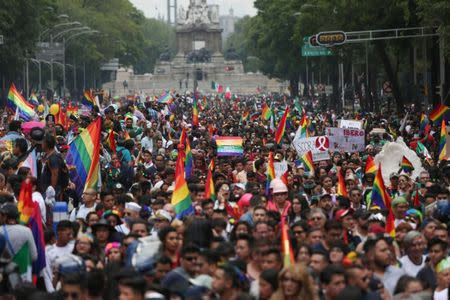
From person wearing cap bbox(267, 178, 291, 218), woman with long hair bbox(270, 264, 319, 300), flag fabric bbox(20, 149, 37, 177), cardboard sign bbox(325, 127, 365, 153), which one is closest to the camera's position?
woman with long hair bbox(270, 264, 319, 300)

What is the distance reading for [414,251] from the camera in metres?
15.7

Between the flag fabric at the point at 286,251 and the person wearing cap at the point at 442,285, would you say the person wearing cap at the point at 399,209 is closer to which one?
the person wearing cap at the point at 442,285

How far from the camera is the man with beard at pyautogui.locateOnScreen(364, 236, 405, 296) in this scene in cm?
1455

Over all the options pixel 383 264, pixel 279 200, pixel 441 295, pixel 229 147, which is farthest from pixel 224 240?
pixel 229 147

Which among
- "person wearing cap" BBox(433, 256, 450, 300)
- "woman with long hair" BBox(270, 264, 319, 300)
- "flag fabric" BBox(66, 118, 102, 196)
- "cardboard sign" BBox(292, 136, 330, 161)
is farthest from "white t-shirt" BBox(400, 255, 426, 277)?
"cardboard sign" BBox(292, 136, 330, 161)

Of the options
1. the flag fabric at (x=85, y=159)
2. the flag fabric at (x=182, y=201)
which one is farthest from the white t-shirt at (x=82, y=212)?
the flag fabric at (x=85, y=159)

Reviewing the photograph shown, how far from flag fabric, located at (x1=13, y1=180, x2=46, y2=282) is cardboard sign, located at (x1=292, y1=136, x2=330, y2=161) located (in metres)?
13.7

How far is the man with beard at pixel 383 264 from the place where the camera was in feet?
47.8

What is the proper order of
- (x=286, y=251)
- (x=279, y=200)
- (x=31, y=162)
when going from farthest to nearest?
(x=31, y=162) → (x=279, y=200) → (x=286, y=251)

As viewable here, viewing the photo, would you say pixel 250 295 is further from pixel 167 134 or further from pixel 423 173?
pixel 167 134

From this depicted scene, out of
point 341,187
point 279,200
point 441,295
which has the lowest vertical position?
point 441,295

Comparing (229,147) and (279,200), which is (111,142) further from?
(279,200)

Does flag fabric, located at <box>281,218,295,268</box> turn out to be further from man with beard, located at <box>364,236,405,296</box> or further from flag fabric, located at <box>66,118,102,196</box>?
flag fabric, located at <box>66,118,102,196</box>

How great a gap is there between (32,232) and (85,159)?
6.97 meters
